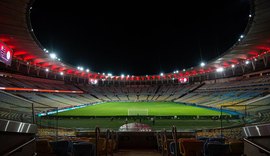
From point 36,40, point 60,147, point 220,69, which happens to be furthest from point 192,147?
point 220,69

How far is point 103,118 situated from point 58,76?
2557 centimetres

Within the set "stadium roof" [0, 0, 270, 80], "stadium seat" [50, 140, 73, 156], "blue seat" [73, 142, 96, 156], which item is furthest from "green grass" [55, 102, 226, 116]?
"blue seat" [73, 142, 96, 156]

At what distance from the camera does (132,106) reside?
43969 millimetres

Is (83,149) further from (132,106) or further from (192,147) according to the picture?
(132,106)

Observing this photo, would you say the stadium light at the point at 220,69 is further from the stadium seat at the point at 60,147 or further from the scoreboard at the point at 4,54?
the stadium seat at the point at 60,147

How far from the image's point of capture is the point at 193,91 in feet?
168

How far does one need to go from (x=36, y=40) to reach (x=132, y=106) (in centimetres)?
2174

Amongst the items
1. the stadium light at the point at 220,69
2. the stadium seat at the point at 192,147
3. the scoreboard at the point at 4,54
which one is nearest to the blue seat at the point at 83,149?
the stadium seat at the point at 192,147

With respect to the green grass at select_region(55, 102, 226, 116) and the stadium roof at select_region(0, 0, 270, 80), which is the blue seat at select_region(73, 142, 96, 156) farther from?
the green grass at select_region(55, 102, 226, 116)

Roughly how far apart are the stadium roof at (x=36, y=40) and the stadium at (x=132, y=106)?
0.07 m

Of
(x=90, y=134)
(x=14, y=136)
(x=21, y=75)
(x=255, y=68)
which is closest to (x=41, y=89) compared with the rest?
(x=21, y=75)

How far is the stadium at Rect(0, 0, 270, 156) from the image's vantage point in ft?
18.9

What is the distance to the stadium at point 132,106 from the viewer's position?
5754 millimetres

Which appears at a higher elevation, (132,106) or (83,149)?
(132,106)
